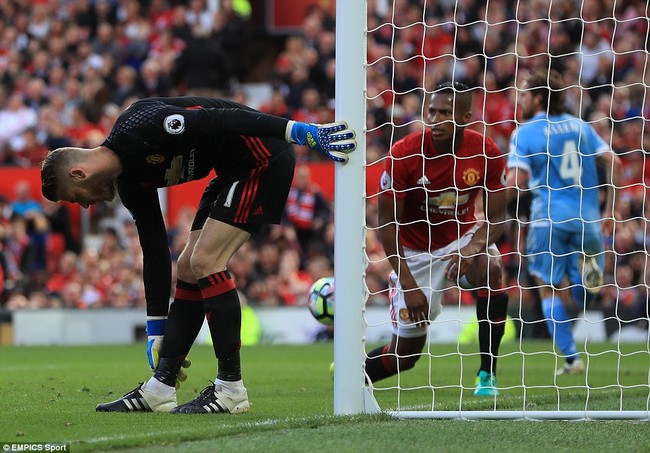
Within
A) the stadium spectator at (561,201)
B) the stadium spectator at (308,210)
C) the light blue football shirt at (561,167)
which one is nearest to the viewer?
the stadium spectator at (561,201)

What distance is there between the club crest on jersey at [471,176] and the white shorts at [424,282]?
0.32 meters

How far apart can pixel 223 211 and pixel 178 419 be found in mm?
1098

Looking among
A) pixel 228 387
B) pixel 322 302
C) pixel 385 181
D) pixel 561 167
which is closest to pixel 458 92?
pixel 385 181

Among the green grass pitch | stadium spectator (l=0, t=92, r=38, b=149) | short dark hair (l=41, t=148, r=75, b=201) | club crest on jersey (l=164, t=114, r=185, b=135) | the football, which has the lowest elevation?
the green grass pitch

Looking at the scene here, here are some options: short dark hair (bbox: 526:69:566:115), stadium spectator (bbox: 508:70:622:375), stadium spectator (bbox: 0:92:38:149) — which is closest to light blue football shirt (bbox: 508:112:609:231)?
stadium spectator (bbox: 508:70:622:375)

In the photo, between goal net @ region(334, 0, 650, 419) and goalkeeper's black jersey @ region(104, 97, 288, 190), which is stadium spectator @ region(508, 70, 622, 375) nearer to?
goal net @ region(334, 0, 650, 419)

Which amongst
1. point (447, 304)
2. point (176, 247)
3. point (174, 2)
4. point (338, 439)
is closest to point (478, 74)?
point (447, 304)

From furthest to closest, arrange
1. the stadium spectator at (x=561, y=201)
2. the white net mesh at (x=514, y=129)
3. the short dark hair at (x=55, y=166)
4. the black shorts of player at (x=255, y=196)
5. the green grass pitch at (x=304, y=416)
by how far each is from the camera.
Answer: the white net mesh at (x=514, y=129), the stadium spectator at (x=561, y=201), the black shorts of player at (x=255, y=196), the short dark hair at (x=55, y=166), the green grass pitch at (x=304, y=416)

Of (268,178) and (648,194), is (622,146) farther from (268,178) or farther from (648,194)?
(268,178)

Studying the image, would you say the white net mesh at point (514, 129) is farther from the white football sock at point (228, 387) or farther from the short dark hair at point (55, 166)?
the short dark hair at point (55, 166)

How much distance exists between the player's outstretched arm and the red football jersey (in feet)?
4.63

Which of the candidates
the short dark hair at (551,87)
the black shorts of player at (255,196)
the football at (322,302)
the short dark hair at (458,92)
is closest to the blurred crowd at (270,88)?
the short dark hair at (551,87)

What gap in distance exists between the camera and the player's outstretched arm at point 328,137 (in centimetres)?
569

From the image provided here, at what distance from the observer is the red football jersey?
7.27 m
